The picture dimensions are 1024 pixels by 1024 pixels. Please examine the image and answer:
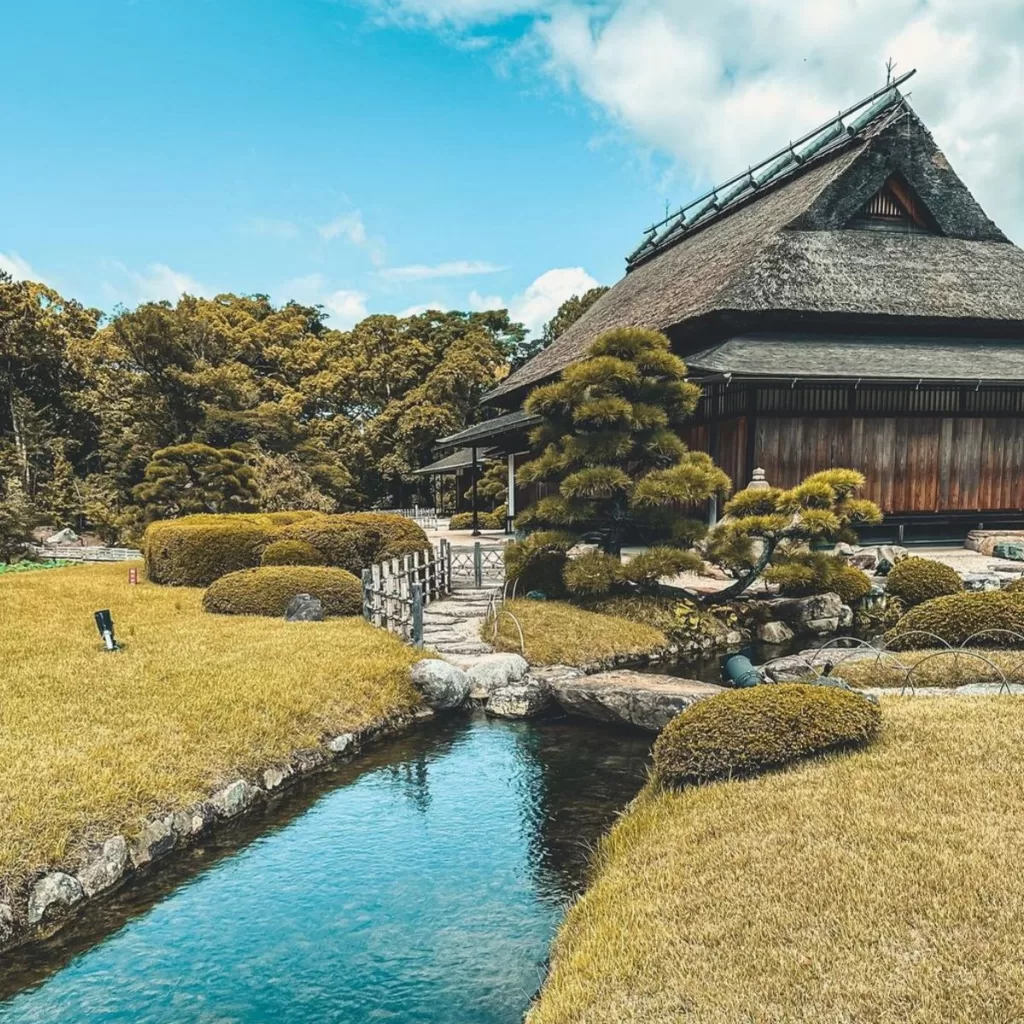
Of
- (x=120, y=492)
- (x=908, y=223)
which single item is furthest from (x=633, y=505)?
(x=120, y=492)

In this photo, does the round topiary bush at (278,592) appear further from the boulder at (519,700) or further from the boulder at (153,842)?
the boulder at (153,842)

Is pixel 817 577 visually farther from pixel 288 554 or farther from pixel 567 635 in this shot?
pixel 288 554

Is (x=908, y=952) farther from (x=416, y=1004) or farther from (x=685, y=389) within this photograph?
(x=685, y=389)

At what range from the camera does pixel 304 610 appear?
11.9m

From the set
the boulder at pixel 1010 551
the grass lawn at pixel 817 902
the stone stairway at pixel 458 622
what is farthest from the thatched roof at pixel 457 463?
the grass lawn at pixel 817 902

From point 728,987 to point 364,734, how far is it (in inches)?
217

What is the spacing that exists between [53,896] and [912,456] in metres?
17.9

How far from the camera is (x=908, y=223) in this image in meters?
21.2

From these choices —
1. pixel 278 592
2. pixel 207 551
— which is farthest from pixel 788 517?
pixel 207 551

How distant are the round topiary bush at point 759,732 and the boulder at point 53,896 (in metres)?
4.22

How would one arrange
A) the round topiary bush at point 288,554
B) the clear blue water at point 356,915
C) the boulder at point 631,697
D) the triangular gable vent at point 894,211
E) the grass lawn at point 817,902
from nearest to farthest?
the grass lawn at point 817,902, the clear blue water at point 356,915, the boulder at point 631,697, the round topiary bush at point 288,554, the triangular gable vent at point 894,211

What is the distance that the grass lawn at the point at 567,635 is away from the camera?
10.7m

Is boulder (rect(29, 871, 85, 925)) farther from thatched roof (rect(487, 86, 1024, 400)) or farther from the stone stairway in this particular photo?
thatched roof (rect(487, 86, 1024, 400))

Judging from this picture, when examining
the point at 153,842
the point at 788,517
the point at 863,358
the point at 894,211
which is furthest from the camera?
the point at 894,211
